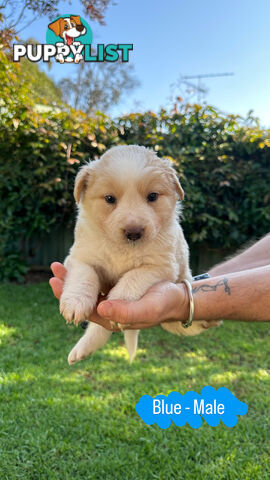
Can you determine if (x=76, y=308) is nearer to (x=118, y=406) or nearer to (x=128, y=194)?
(x=128, y=194)

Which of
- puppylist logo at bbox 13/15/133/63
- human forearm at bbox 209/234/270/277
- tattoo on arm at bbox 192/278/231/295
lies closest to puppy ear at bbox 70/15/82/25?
puppylist logo at bbox 13/15/133/63

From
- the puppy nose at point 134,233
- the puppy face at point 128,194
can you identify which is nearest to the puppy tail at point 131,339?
the puppy face at point 128,194

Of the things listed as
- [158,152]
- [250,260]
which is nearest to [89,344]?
[250,260]

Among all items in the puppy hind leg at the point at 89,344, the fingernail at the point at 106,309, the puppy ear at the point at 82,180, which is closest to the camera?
the fingernail at the point at 106,309

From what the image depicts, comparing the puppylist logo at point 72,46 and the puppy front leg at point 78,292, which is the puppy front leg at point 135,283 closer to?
the puppy front leg at point 78,292

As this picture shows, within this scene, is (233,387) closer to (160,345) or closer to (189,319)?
(160,345)
